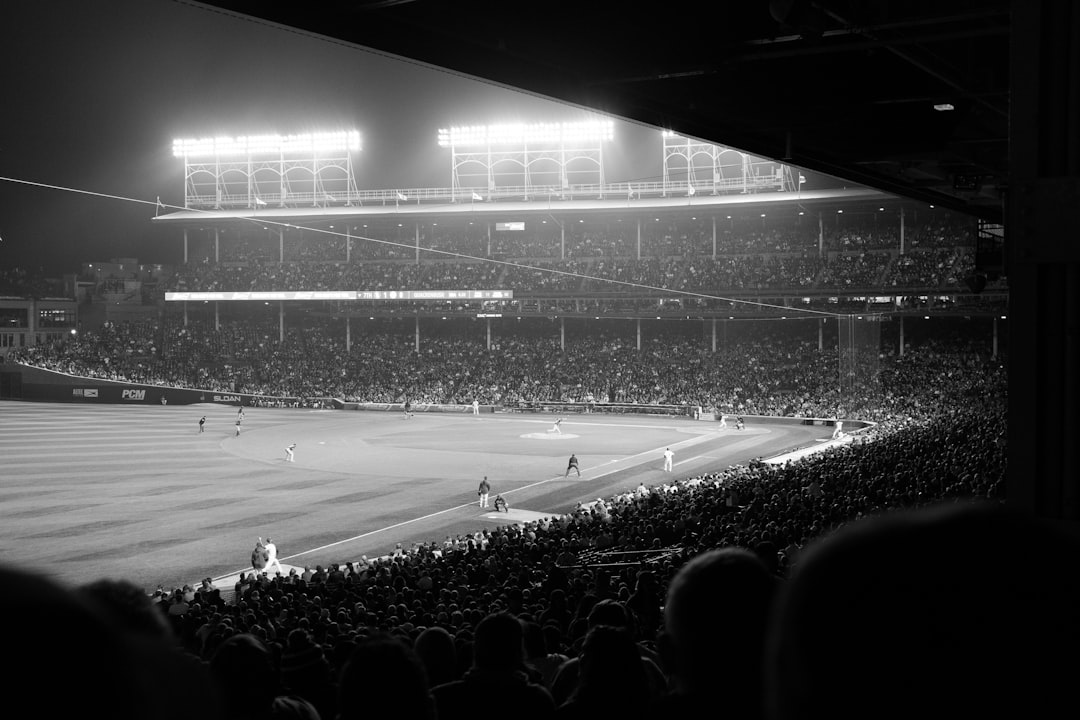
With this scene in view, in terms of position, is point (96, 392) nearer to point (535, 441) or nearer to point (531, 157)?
point (531, 157)

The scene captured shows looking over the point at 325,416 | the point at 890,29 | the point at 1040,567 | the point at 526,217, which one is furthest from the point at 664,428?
the point at 1040,567

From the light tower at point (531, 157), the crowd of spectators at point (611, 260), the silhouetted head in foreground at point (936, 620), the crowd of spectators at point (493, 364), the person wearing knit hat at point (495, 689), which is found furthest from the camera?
the light tower at point (531, 157)

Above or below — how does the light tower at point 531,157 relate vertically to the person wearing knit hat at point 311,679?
above

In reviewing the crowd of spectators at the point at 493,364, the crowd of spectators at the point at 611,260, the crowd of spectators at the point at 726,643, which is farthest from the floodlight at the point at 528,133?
the crowd of spectators at the point at 726,643

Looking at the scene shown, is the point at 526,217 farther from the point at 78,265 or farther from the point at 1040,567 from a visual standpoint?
the point at 1040,567

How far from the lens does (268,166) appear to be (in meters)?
87.9

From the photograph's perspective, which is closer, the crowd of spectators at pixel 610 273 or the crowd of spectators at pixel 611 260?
the crowd of spectators at pixel 610 273

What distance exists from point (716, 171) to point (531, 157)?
18.6m

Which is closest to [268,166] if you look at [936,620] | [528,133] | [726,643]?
[528,133]

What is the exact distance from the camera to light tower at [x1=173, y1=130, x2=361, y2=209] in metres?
83.8

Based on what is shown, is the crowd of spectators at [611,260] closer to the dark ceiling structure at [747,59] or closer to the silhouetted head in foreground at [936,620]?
the dark ceiling structure at [747,59]

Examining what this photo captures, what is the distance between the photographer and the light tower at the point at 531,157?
259 ft

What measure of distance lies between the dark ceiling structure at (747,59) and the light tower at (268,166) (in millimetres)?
71217

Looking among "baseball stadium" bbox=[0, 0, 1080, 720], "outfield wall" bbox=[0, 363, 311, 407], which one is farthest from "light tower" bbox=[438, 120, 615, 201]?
"outfield wall" bbox=[0, 363, 311, 407]
